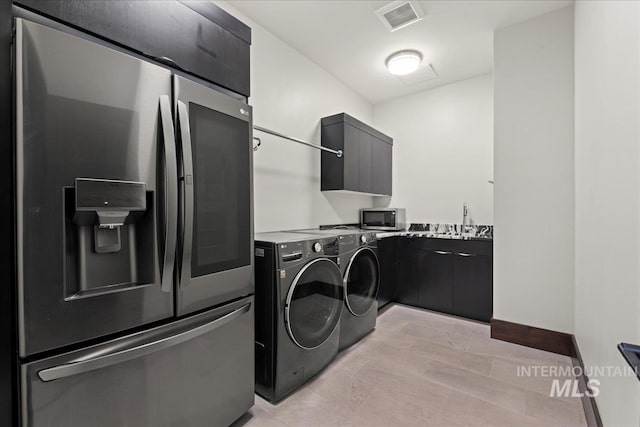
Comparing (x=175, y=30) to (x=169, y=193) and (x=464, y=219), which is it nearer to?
(x=169, y=193)

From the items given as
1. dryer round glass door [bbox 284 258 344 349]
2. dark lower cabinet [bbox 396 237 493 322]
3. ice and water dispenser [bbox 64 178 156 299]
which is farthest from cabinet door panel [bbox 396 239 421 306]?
ice and water dispenser [bbox 64 178 156 299]

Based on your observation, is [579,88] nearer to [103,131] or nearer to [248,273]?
[248,273]

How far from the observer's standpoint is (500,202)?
262 cm

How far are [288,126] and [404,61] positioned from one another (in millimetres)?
1385

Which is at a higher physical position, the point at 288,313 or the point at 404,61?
the point at 404,61

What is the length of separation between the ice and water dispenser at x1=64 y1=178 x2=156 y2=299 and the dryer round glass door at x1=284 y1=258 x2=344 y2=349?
86 cm

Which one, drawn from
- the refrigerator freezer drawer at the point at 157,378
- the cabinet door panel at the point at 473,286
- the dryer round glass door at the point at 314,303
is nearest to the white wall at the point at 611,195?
the cabinet door panel at the point at 473,286

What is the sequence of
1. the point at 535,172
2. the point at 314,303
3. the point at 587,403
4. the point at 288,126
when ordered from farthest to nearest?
the point at 288,126 → the point at 535,172 → the point at 314,303 → the point at 587,403

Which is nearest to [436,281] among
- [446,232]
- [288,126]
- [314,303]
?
[446,232]

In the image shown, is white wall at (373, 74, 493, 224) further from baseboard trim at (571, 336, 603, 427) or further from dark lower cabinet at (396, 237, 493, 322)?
baseboard trim at (571, 336, 603, 427)

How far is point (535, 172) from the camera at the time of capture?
247 cm

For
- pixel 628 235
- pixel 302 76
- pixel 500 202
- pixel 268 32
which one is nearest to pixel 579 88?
pixel 500 202

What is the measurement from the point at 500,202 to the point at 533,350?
1272mm

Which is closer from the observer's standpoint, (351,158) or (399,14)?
(399,14)
